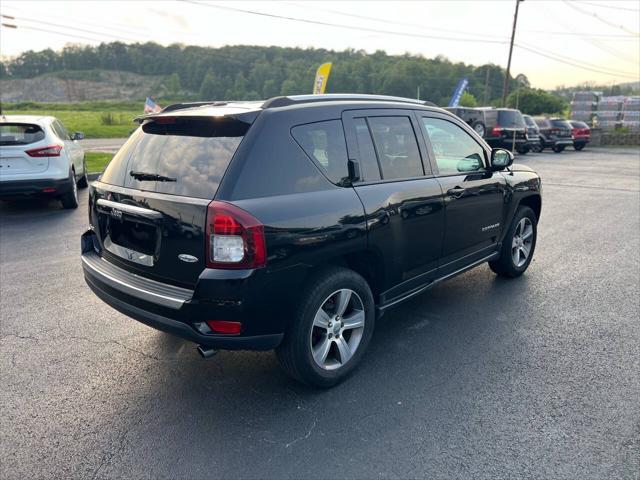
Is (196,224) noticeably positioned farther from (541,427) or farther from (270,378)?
(541,427)

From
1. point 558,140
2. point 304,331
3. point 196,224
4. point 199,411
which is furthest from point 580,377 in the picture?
point 558,140

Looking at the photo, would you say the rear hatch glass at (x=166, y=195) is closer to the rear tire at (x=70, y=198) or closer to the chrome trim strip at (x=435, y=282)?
the chrome trim strip at (x=435, y=282)

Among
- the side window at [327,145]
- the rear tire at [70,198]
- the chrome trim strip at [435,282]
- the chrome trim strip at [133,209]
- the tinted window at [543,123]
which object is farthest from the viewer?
the tinted window at [543,123]

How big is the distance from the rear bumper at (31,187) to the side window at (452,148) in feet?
21.5

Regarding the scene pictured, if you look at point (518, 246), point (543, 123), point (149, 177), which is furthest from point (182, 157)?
point (543, 123)

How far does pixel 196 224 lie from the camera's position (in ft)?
8.96

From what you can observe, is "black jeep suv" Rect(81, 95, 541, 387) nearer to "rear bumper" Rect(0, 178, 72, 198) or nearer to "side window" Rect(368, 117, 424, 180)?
"side window" Rect(368, 117, 424, 180)

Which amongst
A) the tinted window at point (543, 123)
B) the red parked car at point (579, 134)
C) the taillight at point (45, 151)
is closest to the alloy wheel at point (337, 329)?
the taillight at point (45, 151)

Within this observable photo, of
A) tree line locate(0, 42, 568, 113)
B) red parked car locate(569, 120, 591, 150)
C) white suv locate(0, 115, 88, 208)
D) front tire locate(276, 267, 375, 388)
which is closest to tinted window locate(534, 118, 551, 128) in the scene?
red parked car locate(569, 120, 591, 150)

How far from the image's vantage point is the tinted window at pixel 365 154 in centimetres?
343

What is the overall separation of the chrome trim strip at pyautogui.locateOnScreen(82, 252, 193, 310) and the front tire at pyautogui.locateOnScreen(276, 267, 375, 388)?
26.9 inches

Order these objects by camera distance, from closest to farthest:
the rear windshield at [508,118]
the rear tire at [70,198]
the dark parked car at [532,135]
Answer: the rear tire at [70,198] → the rear windshield at [508,118] → the dark parked car at [532,135]

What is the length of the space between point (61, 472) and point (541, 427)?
2623mm

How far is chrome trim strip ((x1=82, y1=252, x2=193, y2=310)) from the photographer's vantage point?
111 inches
